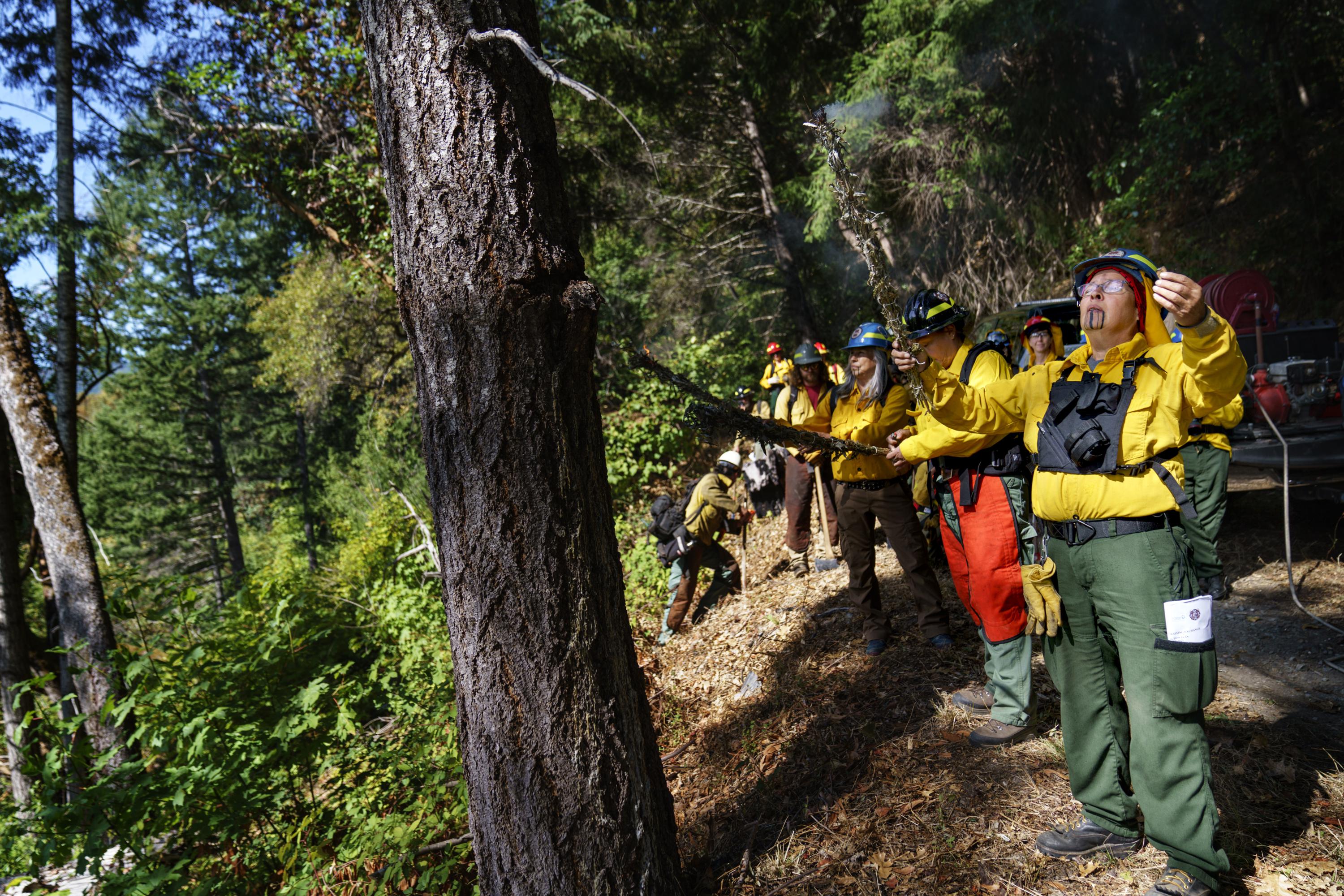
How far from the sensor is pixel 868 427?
4734 mm

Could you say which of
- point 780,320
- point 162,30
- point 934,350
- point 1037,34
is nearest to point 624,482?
point 780,320

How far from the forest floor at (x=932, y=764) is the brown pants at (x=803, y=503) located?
5.39 feet

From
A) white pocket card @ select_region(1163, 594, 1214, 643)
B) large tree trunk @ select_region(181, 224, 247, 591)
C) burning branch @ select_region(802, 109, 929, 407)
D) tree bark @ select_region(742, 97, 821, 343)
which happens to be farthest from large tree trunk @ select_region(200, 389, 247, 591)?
white pocket card @ select_region(1163, 594, 1214, 643)

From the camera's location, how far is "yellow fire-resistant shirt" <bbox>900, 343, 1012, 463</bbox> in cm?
345

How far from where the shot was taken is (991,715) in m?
3.79

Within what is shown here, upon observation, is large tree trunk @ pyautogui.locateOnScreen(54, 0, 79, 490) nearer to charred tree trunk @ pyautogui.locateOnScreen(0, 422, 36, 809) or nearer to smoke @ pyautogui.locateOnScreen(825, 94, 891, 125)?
charred tree trunk @ pyautogui.locateOnScreen(0, 422, 36, 809)

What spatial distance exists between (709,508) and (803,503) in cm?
130

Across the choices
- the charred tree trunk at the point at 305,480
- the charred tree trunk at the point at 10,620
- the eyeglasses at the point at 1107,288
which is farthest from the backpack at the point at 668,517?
the charred tree trunk at the point at 305,480

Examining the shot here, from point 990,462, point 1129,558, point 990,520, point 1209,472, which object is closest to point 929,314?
point 990,462

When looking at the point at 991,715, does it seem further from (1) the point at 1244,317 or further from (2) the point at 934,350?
(1) the point at 1244,317

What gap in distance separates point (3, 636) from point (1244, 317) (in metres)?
13.6

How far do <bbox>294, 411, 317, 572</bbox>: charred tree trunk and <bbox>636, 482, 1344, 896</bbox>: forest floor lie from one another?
26.1 m

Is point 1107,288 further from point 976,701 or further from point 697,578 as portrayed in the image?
point 697,578

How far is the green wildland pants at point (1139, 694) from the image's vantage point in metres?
2.44
